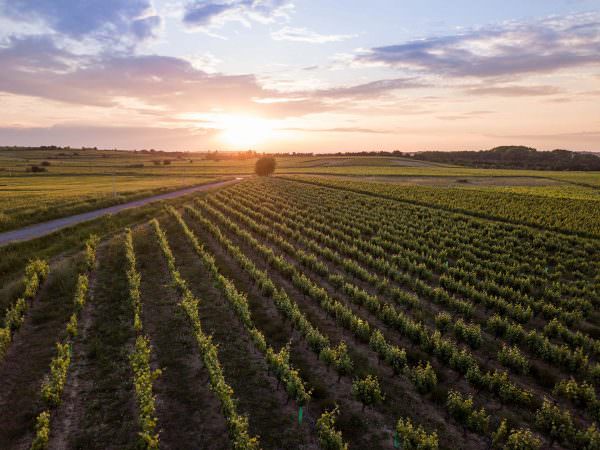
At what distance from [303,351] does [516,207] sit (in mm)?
43309

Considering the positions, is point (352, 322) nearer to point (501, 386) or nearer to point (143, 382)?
point (501, 386)

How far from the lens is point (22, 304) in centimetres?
1769

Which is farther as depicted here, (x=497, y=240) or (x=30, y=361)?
(x=497, y=240)

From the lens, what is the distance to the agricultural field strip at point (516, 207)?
37.7 metres

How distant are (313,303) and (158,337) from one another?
771 centimetres

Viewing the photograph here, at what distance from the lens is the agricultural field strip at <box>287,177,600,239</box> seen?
37.7m

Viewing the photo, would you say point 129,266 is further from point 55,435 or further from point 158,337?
point 55,435

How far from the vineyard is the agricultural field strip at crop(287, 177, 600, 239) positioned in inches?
341

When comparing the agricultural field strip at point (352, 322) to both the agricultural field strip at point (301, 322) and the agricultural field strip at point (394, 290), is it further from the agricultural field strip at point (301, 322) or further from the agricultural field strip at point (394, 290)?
the agricultural field strip at point (394, 290)

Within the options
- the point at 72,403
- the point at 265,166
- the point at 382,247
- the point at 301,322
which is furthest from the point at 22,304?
the point at 265,166

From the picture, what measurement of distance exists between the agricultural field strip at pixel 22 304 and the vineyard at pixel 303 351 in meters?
0.10

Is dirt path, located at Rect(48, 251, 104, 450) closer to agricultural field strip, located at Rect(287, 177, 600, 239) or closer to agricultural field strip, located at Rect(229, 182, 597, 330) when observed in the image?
agricultural field strip, located at Rect(229, 182, 597, 330)

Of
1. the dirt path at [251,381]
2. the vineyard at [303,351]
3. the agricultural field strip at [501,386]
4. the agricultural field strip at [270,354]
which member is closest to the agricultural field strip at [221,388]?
the vineyard at [303,351]

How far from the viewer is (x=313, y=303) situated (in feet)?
65.1
